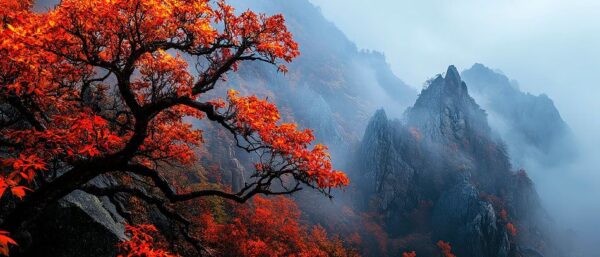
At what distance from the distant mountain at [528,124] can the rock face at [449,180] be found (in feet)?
193

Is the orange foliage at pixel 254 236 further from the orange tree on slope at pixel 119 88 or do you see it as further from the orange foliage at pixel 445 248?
the orange foliage at pixel 445 248

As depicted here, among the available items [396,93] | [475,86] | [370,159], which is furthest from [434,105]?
[475,86]

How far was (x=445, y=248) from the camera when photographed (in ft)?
224

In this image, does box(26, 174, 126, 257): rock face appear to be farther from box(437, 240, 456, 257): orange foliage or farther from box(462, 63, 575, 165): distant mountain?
box(462, 63, 575, 165): distant mountain

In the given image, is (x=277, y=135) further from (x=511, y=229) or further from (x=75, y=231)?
(x=511, y=229)

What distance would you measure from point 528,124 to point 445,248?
12127cm

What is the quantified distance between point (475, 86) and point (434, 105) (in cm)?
11087

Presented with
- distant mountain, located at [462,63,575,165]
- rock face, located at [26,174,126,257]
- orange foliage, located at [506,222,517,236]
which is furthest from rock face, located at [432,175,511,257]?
distant mountain, located at [462,63,575,165]

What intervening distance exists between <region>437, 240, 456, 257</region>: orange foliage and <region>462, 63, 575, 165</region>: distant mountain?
9754 cm

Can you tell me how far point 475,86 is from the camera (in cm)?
19025

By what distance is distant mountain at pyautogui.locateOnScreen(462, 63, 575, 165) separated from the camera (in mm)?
157750

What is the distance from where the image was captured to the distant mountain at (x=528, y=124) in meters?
158

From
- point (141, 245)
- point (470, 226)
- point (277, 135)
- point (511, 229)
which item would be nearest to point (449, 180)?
point (470, 226)

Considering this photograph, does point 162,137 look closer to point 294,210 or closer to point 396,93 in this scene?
point 294,210
